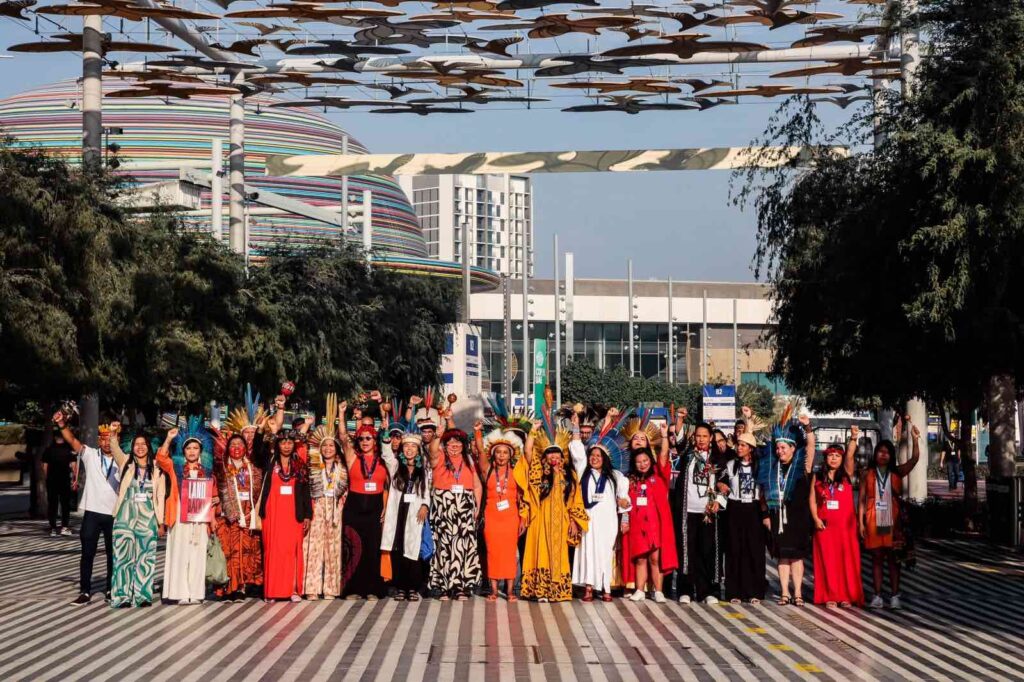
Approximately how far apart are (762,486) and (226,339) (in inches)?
601

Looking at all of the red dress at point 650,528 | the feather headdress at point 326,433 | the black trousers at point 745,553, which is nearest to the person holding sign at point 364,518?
the feather headdress at point 326,433

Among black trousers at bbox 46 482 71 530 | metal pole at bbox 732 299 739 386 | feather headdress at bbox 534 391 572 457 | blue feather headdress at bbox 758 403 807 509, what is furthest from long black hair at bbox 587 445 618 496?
metal pole at bbox 732 299 739 386

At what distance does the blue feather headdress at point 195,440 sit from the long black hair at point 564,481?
305 centimetres

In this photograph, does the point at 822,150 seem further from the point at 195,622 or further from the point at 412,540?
the point at 195,622

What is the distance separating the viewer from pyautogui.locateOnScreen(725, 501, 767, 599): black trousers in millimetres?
15227

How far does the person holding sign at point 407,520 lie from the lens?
15328 millimetres

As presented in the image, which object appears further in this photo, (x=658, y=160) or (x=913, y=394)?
(x=658, y=160)

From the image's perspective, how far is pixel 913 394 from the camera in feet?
77.5

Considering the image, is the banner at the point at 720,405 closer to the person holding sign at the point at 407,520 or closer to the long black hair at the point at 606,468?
the long black hair at the point at 606,468

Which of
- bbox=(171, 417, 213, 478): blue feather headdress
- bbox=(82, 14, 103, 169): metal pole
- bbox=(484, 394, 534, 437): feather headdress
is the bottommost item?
bbox=(171, 417, 213, 478): blue feather headdress

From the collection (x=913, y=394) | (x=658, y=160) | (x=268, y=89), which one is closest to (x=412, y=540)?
(x=913, y=394)

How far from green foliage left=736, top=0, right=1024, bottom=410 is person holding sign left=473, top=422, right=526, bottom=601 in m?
6.35

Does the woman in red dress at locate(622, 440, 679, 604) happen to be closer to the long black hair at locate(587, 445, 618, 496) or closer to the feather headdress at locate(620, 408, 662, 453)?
the long black hair at locate(587, 445, 618, 496)

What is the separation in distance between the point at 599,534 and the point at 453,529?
4.35 feet
